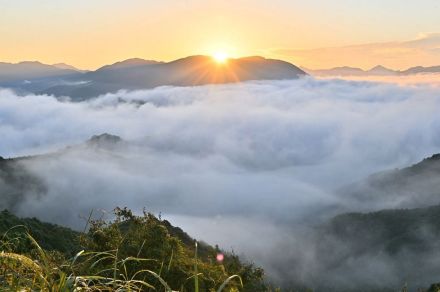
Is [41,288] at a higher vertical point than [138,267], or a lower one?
higher

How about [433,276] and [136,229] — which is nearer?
[136,229]

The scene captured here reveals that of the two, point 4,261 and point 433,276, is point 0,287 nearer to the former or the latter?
point 4,261

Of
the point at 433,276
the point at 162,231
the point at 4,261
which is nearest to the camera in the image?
the point at 4,261

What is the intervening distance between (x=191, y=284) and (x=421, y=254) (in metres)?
202

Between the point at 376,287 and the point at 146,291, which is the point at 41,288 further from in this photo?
the point at 376,287

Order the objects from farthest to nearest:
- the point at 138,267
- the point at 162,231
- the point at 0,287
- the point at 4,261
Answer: the point at 162,231
the point at 138,267
the point at 4,261
the point at 0,287

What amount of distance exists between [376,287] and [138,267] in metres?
200

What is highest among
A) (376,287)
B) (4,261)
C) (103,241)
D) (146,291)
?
(4,261)

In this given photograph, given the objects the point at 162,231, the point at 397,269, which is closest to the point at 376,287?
the point at 397,269

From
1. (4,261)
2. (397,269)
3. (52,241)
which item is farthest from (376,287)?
(4,261)

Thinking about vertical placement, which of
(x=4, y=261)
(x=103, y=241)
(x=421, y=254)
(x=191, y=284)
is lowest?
(x=421, y=254)

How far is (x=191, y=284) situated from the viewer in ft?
54.9

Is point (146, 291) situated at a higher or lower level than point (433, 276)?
higher

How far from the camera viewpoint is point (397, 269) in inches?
7869
